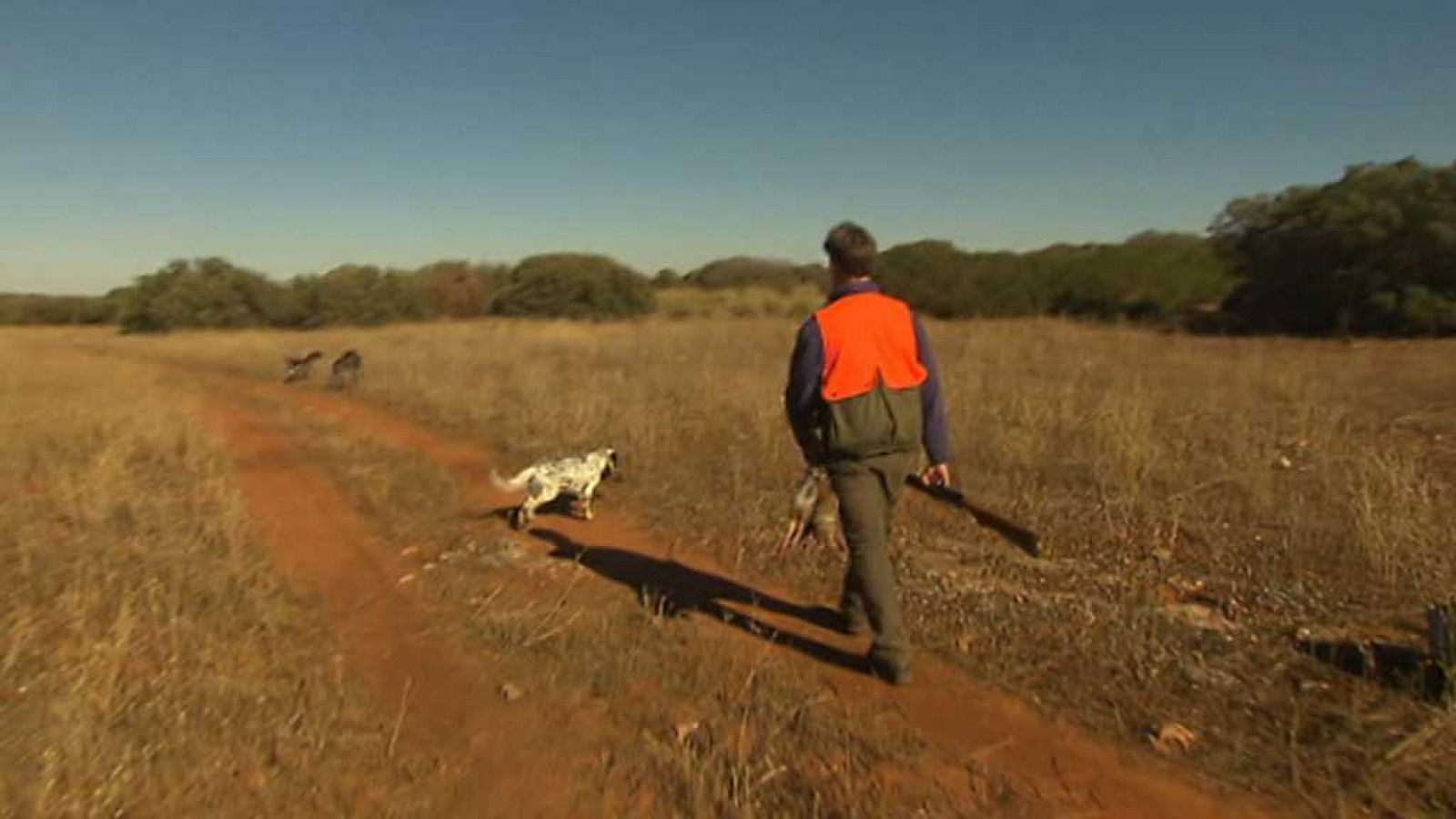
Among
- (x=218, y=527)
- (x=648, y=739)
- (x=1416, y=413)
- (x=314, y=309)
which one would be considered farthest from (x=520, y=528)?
(x=314, y=309)

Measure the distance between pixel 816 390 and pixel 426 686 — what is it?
2.13 metres

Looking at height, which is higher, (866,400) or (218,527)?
(866,400)

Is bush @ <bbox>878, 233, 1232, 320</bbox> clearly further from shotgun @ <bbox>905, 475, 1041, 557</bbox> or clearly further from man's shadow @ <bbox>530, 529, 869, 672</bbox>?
shotgun @ <bbox>905, 475, 1041, 557</bbox>

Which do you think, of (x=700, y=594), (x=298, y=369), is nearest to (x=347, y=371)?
(x=298, y=369)

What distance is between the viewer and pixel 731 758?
2.75m

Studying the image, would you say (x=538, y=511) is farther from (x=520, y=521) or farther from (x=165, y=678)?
(x=165, y=678)

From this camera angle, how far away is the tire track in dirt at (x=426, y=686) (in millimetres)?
2629

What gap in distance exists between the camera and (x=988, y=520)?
131 inches

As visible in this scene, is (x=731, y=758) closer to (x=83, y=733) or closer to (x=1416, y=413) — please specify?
(x=83, y=733)

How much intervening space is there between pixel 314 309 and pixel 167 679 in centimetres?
3474

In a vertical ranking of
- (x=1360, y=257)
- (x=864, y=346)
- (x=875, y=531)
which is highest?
(x=1360, y=257)

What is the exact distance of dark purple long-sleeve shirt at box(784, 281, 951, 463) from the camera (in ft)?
10.5

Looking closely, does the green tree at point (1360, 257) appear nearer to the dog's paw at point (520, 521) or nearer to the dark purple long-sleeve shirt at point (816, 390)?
the dark purple long-sleeve shirt at point (816, 390)

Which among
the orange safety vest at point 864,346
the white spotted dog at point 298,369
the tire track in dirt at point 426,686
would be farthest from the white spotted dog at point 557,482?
the white spotted dog at point 298,369
